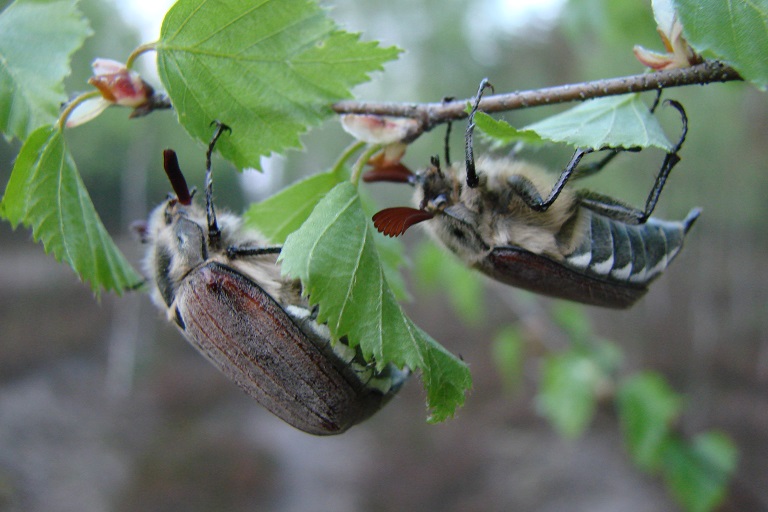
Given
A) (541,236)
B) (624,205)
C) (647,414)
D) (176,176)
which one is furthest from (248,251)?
(647,414)

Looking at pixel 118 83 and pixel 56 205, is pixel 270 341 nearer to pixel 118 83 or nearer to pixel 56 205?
pixel 56 205

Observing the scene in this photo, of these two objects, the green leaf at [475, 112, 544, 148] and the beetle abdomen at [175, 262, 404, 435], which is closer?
the green leaf at [475, 112, 544, 148]

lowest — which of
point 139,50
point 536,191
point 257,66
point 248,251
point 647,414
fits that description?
point 647,414

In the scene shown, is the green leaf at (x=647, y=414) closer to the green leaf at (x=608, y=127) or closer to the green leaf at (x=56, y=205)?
the green leaf at (x=608, y=127)

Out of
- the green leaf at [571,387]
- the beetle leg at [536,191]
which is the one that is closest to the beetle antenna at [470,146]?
the beetle leg at [536,191]

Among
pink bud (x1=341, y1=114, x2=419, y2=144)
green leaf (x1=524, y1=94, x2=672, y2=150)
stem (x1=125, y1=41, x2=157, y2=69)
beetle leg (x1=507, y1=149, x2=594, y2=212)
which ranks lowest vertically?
beetle leg (x1=507, y1=149, x2=594, y2=212)

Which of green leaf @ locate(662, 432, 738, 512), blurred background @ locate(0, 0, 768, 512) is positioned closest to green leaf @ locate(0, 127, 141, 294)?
green leaf @ locate(662, 432, 738, 512)

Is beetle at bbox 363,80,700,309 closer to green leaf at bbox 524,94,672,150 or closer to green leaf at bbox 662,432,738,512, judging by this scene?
green leaf at bbox 524,94,672,150
